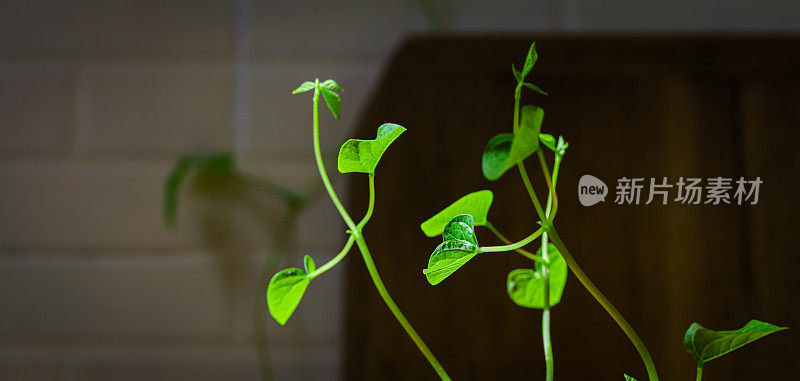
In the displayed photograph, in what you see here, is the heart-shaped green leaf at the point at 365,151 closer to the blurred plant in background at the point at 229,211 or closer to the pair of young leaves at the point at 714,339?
the pair of young leaves at the point at 714,339

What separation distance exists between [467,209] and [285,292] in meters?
0.09

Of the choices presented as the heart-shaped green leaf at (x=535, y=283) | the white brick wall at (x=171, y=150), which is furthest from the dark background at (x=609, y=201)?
the white brick wall at (x=171, y=150)

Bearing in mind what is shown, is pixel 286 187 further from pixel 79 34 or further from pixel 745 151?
pixel 745 151

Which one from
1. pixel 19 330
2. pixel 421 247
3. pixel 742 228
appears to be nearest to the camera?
pixel 742 228

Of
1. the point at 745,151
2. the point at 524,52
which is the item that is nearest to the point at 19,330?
the point at 524,52

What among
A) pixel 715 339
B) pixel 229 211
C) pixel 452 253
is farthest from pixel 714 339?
pixel 229 211

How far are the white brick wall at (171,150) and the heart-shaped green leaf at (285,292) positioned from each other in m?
0.44

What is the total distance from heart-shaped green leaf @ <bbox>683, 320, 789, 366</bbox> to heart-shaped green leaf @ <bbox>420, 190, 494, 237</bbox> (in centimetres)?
9

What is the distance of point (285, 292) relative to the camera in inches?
8.3

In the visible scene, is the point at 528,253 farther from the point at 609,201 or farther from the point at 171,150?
the point at 171,150

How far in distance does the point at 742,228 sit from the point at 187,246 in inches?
22.6

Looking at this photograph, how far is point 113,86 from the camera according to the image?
2.23 ft

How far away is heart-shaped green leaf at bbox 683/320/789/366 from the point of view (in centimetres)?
19

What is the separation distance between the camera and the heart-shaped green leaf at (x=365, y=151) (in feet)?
0.68
